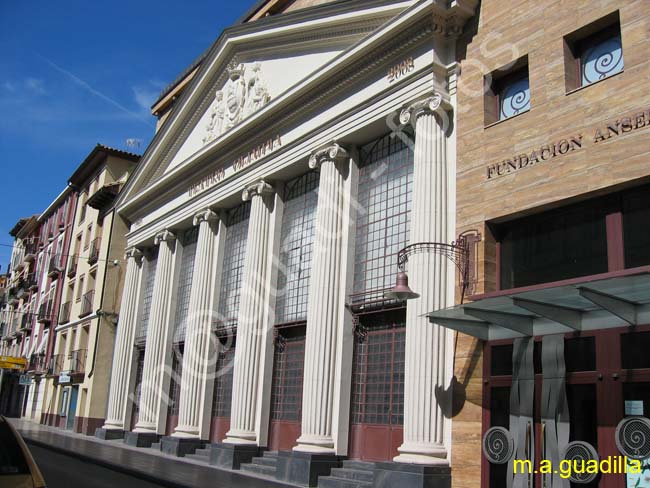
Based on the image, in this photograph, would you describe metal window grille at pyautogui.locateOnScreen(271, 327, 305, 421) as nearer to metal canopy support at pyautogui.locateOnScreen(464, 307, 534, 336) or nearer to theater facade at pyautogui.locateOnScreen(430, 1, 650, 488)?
theater facade at pyautogui.locateOnScreen(430, 1, 650, 488)

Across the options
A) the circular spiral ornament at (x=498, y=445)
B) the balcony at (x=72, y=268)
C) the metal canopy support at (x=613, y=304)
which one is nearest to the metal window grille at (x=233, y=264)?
the circular spiral ornament at (x=498, y=445)

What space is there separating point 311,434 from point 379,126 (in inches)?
313

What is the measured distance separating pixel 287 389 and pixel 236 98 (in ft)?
34.9

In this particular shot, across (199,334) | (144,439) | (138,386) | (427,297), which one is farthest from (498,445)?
(138,386)

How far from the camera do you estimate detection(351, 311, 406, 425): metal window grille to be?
49.6ft

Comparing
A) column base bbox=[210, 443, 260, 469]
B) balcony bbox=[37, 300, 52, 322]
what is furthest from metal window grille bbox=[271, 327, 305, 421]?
balcony bbox=[37, 300, 52, 322]

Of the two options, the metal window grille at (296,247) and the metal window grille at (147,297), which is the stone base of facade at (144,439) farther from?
the metal window grille at (296,247)

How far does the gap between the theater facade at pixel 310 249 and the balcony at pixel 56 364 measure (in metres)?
13.0

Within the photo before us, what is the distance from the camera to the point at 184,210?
86.3ft

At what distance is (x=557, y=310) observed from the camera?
10.8m

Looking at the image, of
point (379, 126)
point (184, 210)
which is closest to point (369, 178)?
point (379, 126)

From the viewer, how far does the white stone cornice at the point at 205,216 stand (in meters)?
24.1

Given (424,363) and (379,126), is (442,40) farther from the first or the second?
(424,363)

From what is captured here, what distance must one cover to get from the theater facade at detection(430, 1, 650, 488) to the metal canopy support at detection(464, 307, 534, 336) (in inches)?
1.0
